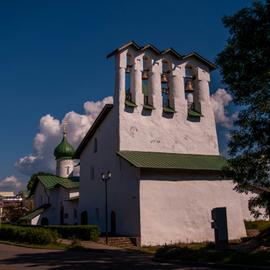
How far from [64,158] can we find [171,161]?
2868 cm

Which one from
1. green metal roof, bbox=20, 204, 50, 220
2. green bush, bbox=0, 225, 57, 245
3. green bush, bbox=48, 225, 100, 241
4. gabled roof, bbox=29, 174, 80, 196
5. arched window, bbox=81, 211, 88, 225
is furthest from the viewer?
green metal roof, bbox=20, 204, 50, 220

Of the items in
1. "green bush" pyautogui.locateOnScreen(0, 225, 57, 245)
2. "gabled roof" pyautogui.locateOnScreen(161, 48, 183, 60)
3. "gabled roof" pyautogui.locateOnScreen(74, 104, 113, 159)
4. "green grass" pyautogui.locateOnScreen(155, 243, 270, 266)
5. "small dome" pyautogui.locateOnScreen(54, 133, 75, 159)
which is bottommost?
"green grass" pyautogui.locateOnScreen(155, 243, 270, 266)

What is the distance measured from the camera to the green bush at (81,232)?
28.4 meters

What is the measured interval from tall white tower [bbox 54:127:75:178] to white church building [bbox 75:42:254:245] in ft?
60.5

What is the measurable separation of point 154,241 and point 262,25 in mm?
16957

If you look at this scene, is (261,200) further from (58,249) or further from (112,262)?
(58,249)

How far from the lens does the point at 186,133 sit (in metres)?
33.4

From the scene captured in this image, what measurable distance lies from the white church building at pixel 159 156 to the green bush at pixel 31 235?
5.82 m

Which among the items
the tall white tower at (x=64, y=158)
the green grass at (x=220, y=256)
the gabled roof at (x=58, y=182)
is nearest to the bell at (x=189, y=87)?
the green grass at (x=220, y=256)

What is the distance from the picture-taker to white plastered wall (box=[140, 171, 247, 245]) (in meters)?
28.2

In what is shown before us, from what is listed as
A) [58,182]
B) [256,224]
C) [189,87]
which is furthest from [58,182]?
[256,224]

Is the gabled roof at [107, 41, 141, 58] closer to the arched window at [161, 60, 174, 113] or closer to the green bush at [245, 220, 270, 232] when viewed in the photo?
the arched window at [161, 60, 174, 113]

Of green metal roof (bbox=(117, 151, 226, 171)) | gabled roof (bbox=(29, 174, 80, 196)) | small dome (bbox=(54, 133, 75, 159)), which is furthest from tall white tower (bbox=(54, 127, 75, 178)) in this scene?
green metal roof (bbox=(117, 151, 226, 171))

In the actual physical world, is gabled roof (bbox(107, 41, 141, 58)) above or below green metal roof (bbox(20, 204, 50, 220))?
above
